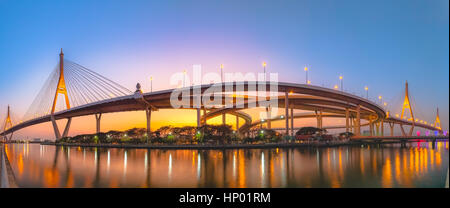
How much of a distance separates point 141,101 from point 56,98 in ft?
67.5

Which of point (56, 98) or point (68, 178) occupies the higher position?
point (56, 98)

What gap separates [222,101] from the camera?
215 feet

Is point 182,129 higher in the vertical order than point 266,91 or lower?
lower

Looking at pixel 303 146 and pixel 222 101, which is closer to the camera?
pixel 303 146

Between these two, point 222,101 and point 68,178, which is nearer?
point 68,178
